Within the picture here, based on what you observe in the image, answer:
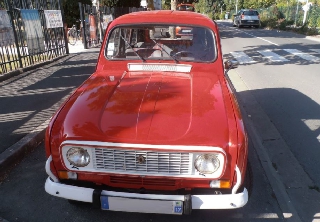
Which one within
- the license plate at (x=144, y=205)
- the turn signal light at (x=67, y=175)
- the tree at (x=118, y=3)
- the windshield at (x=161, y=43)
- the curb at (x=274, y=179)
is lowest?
the curb at (x=274, y=179)

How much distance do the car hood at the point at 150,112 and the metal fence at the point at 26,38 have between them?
20.9 feet

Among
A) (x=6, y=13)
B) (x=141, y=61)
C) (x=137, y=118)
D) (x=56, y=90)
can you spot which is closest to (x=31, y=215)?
(x=137, y=118)

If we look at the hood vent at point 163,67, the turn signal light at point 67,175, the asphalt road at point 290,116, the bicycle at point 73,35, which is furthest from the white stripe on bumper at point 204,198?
the bicycle at point 73,35

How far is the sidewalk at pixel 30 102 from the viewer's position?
4.16 metres

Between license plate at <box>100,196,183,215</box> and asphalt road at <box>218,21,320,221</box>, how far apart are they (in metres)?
1.49

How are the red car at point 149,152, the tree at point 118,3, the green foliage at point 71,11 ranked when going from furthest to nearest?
the tree at point 118,3, the green foliage at point 71,11, the red car at point 149,152

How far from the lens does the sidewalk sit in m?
4.16

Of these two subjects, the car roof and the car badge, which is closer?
the car badge

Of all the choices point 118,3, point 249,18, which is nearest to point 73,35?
point 118,3

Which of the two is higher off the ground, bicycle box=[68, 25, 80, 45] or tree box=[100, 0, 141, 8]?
tree box=[100, 0, 141, 8]

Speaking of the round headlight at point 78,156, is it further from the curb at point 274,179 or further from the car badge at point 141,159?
the curb at point 274,179

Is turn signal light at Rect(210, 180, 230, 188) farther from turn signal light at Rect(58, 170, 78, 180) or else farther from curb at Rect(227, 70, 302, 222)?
turn signal light at Rect(58, 170, 78, 180)

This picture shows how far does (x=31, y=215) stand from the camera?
297cm

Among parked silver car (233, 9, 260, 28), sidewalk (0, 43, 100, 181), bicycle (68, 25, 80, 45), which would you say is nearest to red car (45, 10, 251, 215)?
sidewalk (0, 43, 100, 181)
